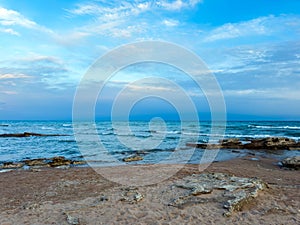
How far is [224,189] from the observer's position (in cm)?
711

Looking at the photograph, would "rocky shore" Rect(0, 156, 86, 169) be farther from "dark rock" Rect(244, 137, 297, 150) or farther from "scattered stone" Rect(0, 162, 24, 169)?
"dark rock" Rect(244, 137, 297, 150)

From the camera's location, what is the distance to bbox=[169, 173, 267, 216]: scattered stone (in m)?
6.34

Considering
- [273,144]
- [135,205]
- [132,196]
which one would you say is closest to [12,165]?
[132,196]

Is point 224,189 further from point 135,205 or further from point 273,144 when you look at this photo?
point 273,144

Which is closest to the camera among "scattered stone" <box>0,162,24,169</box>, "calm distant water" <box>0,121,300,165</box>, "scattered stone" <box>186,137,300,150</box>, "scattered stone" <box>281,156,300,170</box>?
"scattered stone" <box>281,156,300,170</box>

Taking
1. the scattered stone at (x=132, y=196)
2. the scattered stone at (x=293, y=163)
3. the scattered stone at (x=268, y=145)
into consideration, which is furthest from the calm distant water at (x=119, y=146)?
the scattered stone at (x=132, y=196)

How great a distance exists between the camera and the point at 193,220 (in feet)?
18.4

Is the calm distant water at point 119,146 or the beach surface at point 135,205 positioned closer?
the beach surface at point 135,205

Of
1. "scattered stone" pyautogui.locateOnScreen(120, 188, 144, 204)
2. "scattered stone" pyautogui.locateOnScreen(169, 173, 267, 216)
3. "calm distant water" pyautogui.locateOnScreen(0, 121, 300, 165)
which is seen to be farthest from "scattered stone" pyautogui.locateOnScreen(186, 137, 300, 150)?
"scattered stone" pyautogui.locateOnScreen(120, 188, 144, 204)

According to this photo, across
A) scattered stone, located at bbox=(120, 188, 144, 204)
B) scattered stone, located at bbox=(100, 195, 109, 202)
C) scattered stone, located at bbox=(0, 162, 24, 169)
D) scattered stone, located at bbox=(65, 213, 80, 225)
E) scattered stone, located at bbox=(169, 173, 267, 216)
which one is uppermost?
scattered stone, located at bbox=(169, 173, 267, 216)

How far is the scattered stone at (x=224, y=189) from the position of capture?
634 cm

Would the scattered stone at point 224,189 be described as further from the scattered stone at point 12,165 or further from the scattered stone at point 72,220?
the scattered stone at point 12,165

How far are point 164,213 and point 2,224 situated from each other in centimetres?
347

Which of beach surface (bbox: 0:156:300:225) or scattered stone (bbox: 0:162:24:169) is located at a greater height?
beach surface (bbox: 0:156:300:225)
